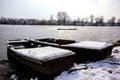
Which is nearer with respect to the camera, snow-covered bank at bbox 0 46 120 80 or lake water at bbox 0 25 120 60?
snow-covered bank at bbox 0 46 120 80

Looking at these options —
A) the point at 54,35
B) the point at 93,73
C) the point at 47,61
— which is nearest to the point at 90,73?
the point at 93,73

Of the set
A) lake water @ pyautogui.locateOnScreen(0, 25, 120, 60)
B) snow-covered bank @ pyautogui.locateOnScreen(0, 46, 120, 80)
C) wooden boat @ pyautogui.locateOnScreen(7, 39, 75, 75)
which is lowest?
lake water @ pyautogui.locateOnScreen(0, 25, 120, 60)

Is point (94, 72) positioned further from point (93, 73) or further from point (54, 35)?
point (54, 35)

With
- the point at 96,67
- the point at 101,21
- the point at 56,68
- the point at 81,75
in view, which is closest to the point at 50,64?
the point at 56,68

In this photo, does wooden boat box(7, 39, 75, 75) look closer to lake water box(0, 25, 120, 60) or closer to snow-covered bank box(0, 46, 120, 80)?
snow-covered bank box(0, 46, 120, 80)

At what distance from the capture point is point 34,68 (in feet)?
22.4

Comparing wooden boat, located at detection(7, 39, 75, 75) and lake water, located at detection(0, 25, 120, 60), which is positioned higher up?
wooden boat, located at detection(7, 39, 75, 75)

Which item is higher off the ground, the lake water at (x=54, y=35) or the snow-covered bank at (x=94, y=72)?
the snow-covered bank at (x=94, y=72)

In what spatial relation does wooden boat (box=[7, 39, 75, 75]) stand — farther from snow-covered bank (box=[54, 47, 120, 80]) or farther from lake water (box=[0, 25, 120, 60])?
lake water (box=[0, 25, 120, 60])

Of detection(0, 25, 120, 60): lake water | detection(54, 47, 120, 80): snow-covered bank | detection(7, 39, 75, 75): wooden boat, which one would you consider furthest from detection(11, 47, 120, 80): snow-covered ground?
detection(0, 25, 120, 60): lake water

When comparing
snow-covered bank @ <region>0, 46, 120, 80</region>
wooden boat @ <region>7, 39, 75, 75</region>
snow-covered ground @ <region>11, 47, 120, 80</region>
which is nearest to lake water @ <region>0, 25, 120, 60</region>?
snow-covered bank @ <region>0, 46, 120, 80</region>

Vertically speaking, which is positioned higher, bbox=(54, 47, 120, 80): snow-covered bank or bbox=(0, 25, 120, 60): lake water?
bbox=(54, 47, 120, 80): snow-covered bank

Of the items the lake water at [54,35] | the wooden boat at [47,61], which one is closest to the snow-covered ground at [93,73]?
the wooden boat at [47,61]

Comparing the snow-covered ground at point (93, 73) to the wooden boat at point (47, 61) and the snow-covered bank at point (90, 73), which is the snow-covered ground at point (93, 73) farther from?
the wooden boat at point (47, 61)
